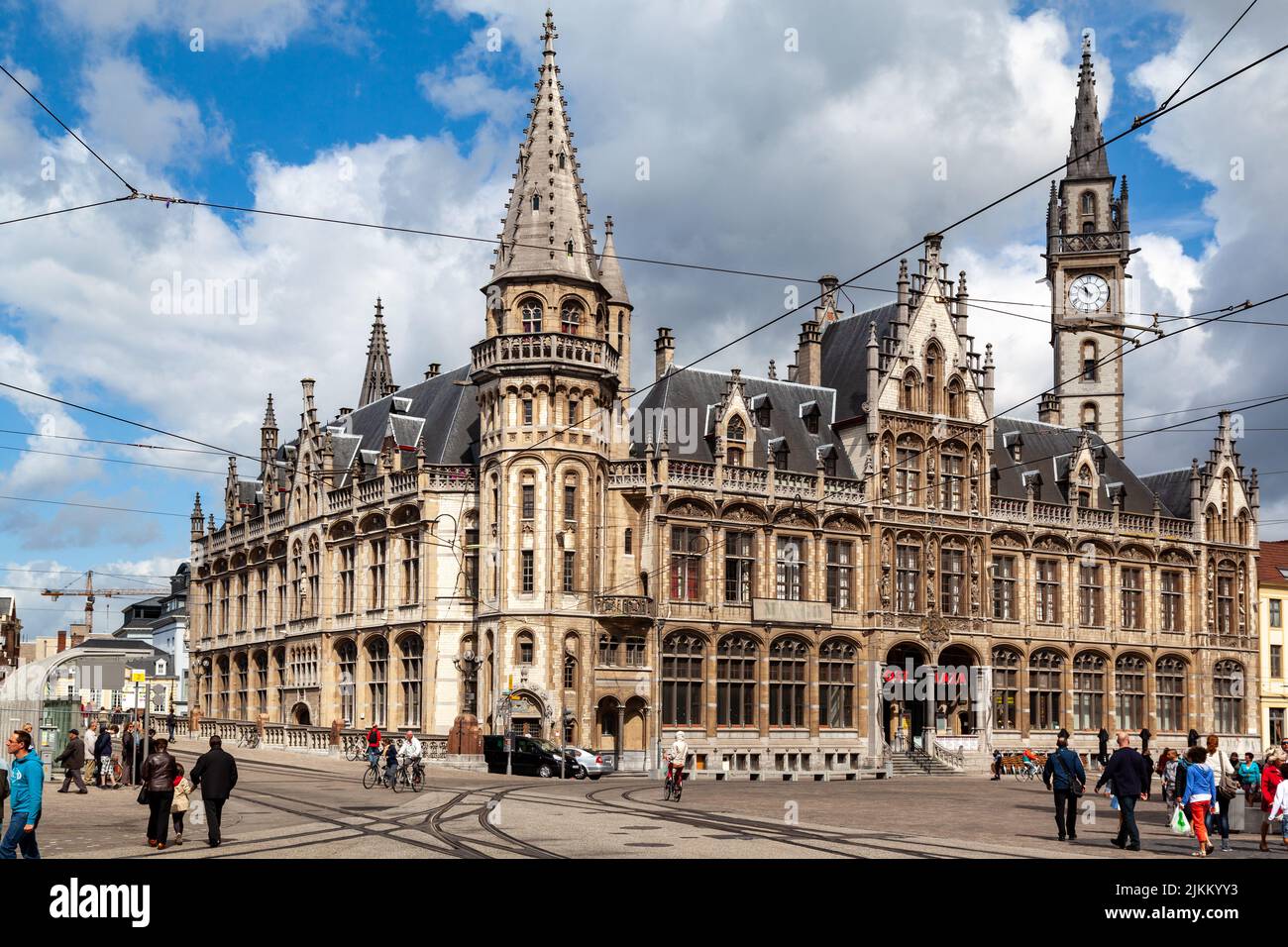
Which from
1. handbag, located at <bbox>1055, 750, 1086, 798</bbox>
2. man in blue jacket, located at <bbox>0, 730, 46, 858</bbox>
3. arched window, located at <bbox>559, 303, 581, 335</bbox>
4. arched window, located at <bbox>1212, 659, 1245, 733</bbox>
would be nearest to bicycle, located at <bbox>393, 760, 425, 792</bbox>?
handbag, located at <bbox>1055, 750, 1086, 798</bbox>

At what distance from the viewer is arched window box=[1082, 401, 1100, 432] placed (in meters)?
82.4

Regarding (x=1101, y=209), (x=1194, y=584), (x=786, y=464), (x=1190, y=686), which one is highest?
(x=1101, y=209)

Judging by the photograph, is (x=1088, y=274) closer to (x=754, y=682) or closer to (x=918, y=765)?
(x=918, y=765)

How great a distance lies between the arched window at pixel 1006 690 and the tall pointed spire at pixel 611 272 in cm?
2432

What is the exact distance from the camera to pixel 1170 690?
74.5 m

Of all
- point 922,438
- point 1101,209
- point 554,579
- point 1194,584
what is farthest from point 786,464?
point 1101,209

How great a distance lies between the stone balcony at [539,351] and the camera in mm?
58031

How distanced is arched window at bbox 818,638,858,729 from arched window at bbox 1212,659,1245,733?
23327 millimetres

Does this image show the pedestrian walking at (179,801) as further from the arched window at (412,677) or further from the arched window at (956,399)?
the arched window at (956,399)

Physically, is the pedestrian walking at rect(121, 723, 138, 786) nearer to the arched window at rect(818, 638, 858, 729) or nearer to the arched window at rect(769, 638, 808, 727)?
the arched window at rect(769, 638, 808, 727)
